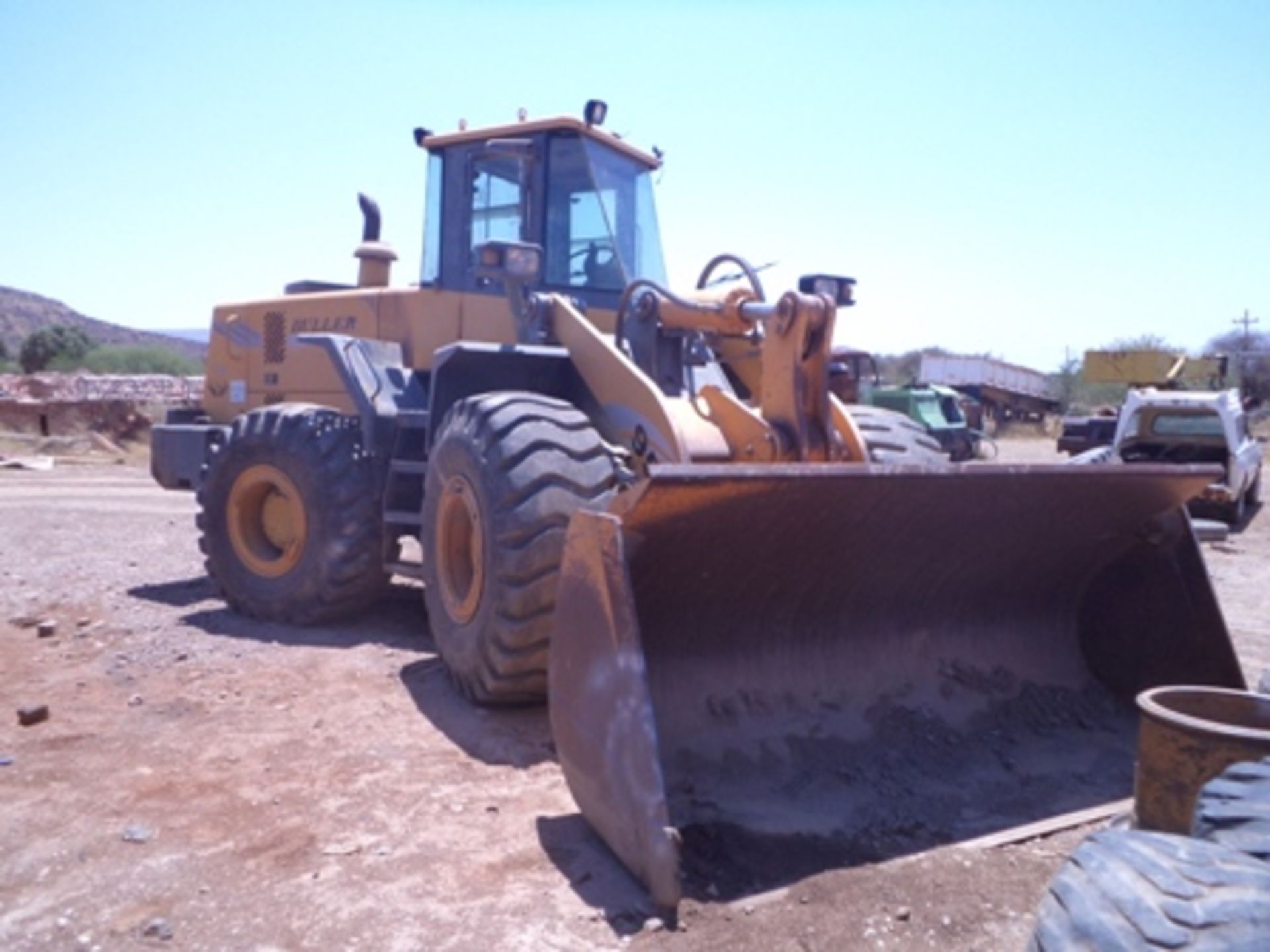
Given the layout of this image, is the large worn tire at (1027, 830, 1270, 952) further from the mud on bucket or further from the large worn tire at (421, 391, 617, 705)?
the large worn tire at (421, 391, 617, 705)

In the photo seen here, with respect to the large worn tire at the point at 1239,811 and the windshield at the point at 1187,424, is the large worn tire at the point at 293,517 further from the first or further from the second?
the windshield at the point at 1187,424

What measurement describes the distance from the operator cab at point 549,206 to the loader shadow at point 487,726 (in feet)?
7.93

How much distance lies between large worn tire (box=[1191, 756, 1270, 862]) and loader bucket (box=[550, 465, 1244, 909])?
134cm

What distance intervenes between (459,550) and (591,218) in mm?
2371

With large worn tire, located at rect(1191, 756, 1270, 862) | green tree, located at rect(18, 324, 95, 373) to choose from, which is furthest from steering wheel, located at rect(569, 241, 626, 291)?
green tree, located at rect(18, 324, 95, 373)

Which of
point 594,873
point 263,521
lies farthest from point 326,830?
point 263,521

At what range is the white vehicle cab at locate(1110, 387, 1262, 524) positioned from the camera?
14984 millimetres

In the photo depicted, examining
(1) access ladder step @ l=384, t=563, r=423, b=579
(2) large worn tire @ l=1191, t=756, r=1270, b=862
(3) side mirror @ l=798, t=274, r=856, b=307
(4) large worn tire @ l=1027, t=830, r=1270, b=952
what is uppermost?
(3) side mirror @ l=798, t=274, r=856, b=307

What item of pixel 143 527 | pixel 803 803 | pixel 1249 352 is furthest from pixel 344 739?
pixel 1249 352

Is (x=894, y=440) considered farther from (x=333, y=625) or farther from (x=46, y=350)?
(x=46, y=350)

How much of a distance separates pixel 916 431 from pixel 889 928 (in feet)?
11.1

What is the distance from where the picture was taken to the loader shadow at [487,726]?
463 cm

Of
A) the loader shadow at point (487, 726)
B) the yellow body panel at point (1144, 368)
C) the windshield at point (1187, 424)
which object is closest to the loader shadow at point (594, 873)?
the loader shadow at point (487, 726)

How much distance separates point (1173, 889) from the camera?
2119 millimetres
